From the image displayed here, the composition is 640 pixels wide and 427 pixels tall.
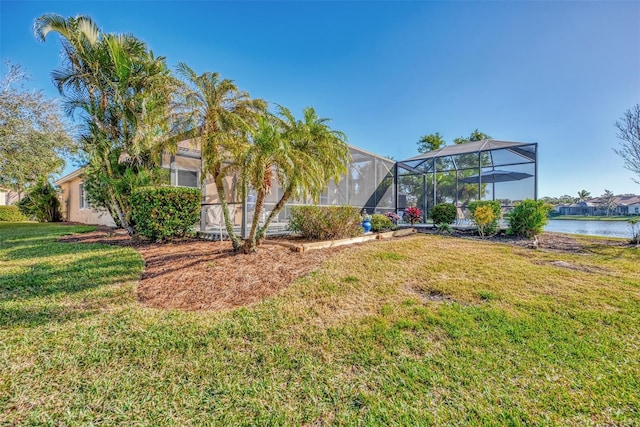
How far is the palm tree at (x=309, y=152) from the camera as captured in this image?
17.5ft

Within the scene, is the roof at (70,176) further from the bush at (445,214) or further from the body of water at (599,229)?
the body of water at (599,229)

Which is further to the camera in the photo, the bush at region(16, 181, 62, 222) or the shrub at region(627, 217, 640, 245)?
the bush at region(16, 181, 62, 222)

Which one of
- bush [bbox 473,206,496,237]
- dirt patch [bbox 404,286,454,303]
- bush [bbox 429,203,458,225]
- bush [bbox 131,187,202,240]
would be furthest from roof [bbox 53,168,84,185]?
bush [bbox 473,206,496,237]

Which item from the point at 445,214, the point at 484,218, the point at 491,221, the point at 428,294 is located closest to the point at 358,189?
the point at 445,214

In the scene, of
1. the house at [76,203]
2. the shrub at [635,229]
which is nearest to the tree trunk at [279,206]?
the shrub at [635,229]

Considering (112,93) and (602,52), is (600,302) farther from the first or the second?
(112,93)

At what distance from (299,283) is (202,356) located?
74.9 inches

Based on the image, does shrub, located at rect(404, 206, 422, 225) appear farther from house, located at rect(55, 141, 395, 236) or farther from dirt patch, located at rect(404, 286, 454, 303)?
dirt patch, located at rect(404, 286, 454, 303)

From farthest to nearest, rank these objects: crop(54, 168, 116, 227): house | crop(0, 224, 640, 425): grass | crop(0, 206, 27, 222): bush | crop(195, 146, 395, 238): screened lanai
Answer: crop(0, 206, 27, 222): bush < crop(54, 168, 116, 227): house < crop(195, 146, 395, 238): screened lanai < crop(0, 224, 640, 425): grass

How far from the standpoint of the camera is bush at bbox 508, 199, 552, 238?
889 cm

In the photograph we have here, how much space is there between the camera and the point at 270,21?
920 centimetres

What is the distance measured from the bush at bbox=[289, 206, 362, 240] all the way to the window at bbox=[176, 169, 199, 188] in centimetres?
513

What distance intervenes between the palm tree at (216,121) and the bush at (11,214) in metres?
21.1

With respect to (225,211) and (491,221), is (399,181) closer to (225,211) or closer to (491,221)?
(491,221)
